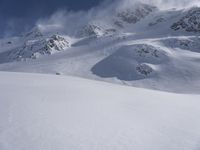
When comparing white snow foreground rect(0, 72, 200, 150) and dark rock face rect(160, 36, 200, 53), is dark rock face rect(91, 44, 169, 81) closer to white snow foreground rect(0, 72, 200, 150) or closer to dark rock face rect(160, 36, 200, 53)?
dark rock face rect(160, 36, 200, 53)

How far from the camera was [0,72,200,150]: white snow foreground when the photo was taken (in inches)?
611

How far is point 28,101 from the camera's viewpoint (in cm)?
2134

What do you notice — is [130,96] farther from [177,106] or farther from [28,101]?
[28,101]

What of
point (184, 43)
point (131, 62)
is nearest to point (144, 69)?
point (131, 62)

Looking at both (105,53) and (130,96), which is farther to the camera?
(105,53)

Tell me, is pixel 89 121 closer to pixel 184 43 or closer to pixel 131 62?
pixel 131 62

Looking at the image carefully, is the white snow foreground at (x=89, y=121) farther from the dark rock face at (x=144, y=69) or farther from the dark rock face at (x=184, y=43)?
the dark rock face at (x=184, y=43)

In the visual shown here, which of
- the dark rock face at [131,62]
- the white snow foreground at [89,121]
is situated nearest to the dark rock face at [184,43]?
the dark rock face at [131,62]

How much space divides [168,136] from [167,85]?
100793 mm

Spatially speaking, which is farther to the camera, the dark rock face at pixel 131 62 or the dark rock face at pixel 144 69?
the dark rock face at pixel 131 62

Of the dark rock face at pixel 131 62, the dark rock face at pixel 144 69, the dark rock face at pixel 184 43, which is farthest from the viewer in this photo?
the dark rock face at pixel 184 43

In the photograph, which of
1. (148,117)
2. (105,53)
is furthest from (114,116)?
(105,53)

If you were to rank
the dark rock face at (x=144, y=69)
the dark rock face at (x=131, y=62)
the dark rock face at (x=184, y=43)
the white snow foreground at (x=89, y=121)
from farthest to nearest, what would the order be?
the dark rock face at (x=184, y=43) → the dark rock face at (x=131, y=62) → the dark rock face at (x=144, y=69) → the white snow foreground at (x=89, y=121)

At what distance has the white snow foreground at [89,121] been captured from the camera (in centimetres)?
1551
